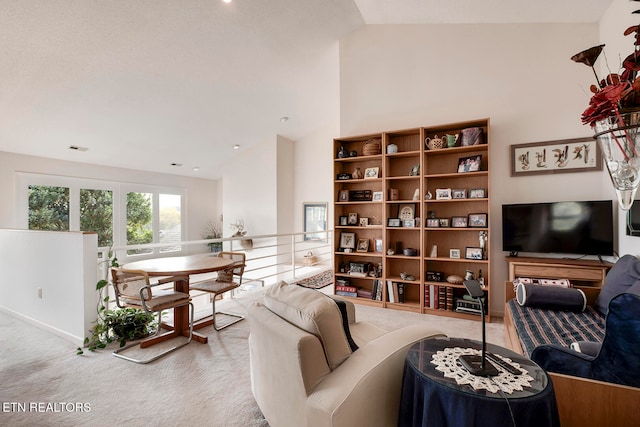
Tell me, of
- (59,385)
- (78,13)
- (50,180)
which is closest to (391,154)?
(78,13)

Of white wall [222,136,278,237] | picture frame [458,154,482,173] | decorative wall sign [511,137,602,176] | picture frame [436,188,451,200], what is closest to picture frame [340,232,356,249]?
picture frame [436,188,451,200]

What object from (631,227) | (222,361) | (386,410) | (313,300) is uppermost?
(631,227)

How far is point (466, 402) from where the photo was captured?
38.3 inches

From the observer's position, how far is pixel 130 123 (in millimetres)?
4500

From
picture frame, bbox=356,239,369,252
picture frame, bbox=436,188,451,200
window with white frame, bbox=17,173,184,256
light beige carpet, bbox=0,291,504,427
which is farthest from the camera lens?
window with white frame, bbox=17,173,184,256

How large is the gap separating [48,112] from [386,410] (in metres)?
5.11

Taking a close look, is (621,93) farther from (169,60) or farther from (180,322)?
(169,60)

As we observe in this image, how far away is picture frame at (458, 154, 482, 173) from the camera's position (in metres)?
3.28

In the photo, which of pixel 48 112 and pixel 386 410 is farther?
pixel 48 112

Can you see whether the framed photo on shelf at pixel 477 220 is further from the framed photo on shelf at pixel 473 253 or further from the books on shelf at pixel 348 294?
the books on shelf at pixel 348 294

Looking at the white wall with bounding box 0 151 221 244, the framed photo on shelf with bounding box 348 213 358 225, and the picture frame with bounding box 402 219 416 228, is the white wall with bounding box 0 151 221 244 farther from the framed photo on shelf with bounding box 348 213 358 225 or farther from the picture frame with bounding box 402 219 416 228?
the picture frame with bounding box 402 219 416 228

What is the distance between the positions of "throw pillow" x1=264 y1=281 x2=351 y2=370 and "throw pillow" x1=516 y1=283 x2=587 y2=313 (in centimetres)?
184

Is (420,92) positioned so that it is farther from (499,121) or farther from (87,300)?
(87,300)

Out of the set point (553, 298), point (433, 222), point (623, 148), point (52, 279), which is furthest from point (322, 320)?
point (52, 279)
